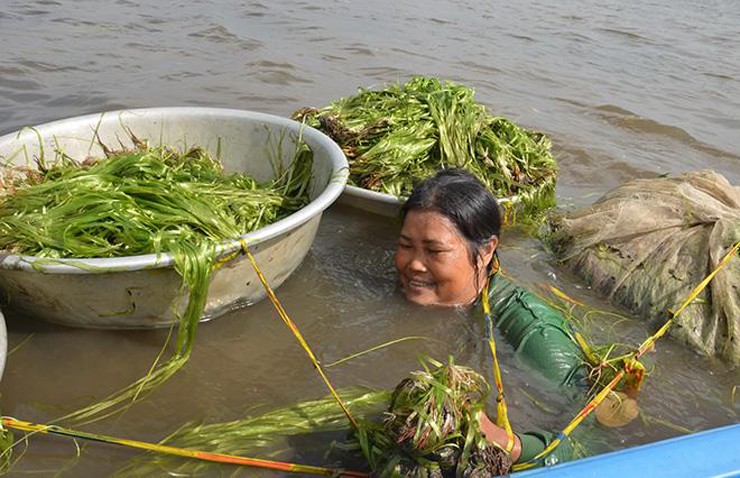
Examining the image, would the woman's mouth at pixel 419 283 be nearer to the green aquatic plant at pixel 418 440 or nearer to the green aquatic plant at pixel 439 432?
the green aquatic plant at pixel 418 440

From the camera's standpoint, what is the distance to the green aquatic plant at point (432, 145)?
3.77 meters

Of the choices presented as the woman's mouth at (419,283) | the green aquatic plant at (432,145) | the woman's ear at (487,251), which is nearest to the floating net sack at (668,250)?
the green aquatic plant at (432,145)

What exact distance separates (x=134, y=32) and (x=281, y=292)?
5.25 metres

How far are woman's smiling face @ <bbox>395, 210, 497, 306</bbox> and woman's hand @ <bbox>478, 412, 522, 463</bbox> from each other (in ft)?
3.11

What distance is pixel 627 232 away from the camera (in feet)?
11.6

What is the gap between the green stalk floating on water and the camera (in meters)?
2.49

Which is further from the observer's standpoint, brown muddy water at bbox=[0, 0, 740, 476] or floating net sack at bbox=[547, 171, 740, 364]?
floating net sack at bbox=[547, 171, 740, 364]

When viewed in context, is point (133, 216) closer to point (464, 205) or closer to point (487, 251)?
point (464, 205)

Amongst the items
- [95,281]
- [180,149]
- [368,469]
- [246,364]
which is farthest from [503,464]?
[180,149]

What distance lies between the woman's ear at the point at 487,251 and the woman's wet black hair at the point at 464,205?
2 centimetres

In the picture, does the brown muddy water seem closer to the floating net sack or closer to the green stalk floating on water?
the floating net sack

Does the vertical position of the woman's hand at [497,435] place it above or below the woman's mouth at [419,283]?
above

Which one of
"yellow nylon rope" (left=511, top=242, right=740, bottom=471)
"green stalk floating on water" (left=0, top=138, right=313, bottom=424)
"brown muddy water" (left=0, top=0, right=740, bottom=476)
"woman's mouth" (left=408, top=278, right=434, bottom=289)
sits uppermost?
"green stalk floating on water" (left=0, top=138, right=313, bottom=424)

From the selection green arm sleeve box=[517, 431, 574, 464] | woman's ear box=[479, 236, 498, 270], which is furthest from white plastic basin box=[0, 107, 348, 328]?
green arm sleeve box=[517, 431, 574, 464]
